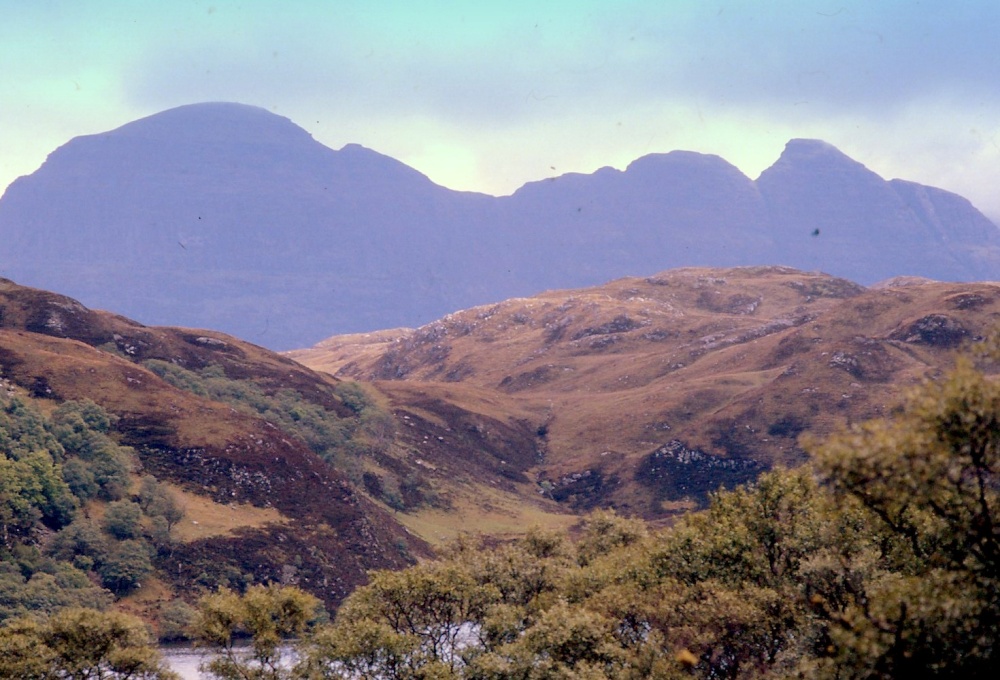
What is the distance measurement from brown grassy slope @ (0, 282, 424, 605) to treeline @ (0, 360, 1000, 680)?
2511 inches

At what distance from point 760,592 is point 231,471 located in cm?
12186

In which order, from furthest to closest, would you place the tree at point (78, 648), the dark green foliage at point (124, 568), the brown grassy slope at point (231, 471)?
the brown grassy slope at point (231, 471) → the dark green foliage at point (124, 568) → the tree at point (78, 648)

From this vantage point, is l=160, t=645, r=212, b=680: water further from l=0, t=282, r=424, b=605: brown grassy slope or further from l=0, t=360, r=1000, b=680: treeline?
l=0, t=360, r=1000, b=680: treeline

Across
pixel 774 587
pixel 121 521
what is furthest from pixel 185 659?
pixel 774 587

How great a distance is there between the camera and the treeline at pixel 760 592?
24672 millimetres

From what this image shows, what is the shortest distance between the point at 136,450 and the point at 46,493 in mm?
26020

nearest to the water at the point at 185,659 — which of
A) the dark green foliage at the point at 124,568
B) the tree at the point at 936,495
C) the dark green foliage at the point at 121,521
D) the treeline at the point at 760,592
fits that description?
the dark green foliage at the point at 124,568

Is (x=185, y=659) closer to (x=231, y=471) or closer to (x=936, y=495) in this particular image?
(x=231, y=471)

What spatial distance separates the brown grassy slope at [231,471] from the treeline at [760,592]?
6377 cm

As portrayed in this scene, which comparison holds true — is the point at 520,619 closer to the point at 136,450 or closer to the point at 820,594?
the point at 820,594

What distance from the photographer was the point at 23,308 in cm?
19700

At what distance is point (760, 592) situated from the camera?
5406 cm

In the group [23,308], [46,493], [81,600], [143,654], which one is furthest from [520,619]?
[23,308]

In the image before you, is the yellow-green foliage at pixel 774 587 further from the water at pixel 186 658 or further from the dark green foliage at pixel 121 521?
the dark green foliage at pixel 121 521
